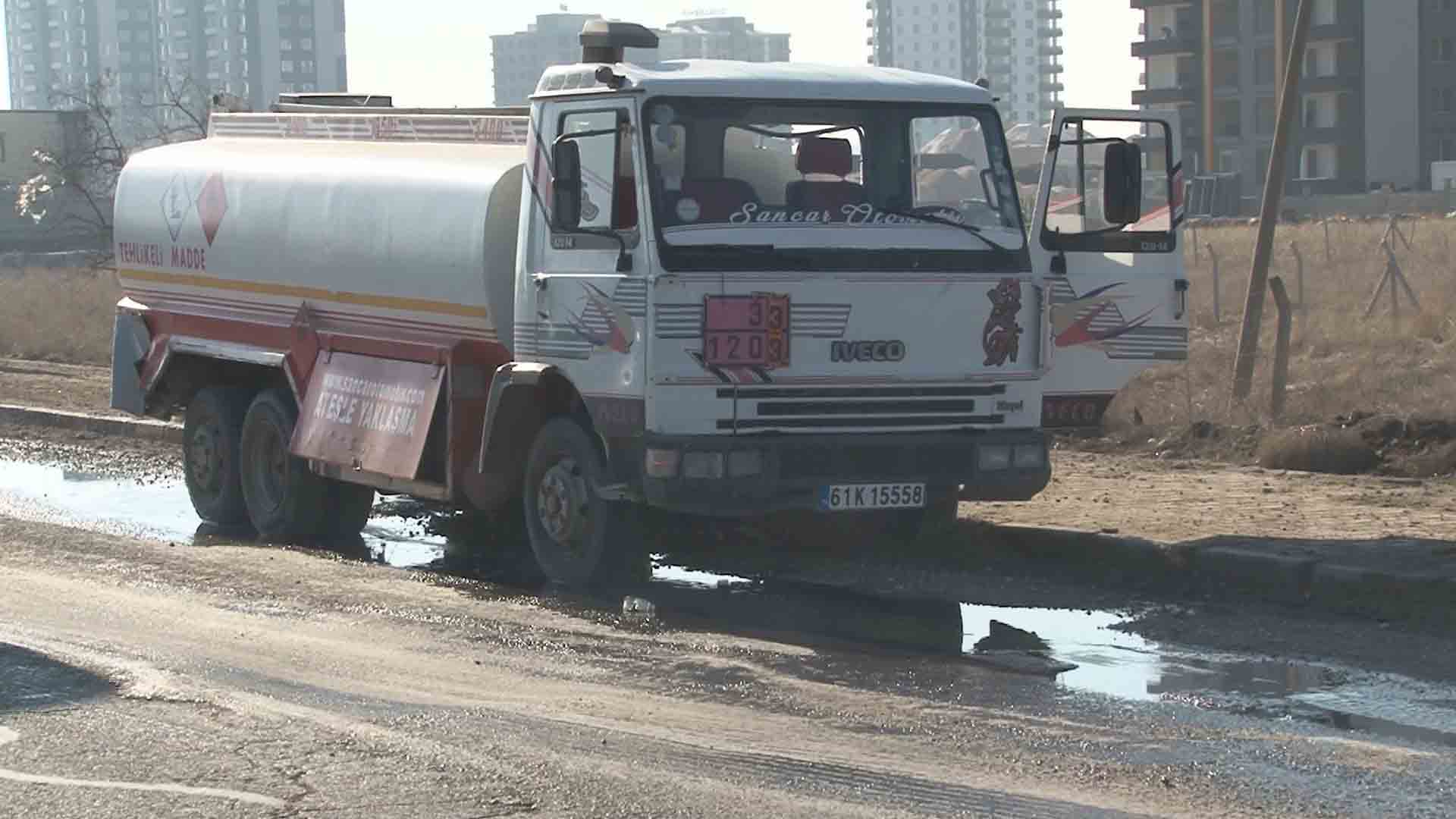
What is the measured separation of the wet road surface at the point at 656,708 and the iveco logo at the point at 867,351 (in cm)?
125

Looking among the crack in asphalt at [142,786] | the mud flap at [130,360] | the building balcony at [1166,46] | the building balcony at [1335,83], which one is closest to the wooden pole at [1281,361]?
the mud flap at [130,360]

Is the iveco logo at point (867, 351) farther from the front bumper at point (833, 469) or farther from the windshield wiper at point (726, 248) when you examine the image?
the windshield wiper at point (726, 248)

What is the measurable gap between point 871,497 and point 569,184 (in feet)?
7.38

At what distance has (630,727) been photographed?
8.04 m

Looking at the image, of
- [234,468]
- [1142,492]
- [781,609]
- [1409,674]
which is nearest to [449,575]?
[781,609]

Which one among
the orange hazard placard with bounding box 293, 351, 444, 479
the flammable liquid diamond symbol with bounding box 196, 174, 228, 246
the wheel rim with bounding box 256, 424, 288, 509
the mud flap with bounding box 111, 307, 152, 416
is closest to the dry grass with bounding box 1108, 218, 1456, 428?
the orange hazard placard with bounding box 293, 351, 444, 479

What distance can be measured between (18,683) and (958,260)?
16.7 ft

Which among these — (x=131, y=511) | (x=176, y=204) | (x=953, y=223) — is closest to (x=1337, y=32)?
(x=176, y=204)

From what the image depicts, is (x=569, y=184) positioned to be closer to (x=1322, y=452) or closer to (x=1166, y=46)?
(x=1322, y=452)

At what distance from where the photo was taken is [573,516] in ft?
39.3

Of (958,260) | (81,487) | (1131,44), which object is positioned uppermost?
(1131,44)

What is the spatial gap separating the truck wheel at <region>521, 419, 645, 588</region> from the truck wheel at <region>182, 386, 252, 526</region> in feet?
13.0

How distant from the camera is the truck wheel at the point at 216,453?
1563 centimetres

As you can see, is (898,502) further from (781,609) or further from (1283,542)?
(1283,542)
